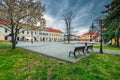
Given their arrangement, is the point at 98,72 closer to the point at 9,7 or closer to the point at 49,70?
the point at 49,70

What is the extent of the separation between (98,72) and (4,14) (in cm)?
1233

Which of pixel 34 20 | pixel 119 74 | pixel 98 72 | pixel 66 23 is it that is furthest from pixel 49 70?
pixel 66 23

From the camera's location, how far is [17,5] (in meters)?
15.0

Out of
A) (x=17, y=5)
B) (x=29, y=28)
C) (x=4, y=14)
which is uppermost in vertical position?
(x=17, y=5)

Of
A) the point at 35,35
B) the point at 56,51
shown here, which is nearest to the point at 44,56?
the point at 56,51

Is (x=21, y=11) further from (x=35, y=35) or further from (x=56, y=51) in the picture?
(x=35, y=35)

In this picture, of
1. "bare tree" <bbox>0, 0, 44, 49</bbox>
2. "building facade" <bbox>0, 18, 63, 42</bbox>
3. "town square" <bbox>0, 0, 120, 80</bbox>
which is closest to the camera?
"town square" <bbox>0, 0, 120, 80</bbox>

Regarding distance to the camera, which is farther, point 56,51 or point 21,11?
point 56,51

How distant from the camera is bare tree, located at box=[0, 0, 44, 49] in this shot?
14586 mm

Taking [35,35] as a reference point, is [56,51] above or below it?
below

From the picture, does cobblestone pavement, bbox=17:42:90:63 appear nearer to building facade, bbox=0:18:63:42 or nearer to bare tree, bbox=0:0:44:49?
bare tree, bbox=0:0:44:49

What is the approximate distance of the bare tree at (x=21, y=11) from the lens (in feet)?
47.9

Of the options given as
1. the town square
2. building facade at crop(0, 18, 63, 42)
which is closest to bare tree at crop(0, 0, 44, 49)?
the town square

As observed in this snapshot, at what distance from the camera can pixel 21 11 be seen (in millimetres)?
15125
